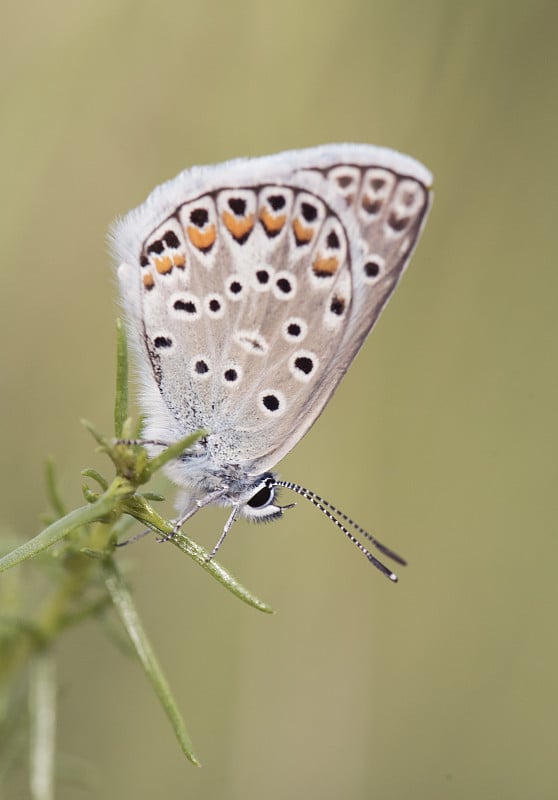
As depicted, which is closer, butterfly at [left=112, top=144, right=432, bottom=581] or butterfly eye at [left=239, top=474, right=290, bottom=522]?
butterfly at [left=112, top=144, right=432, bottom=581]

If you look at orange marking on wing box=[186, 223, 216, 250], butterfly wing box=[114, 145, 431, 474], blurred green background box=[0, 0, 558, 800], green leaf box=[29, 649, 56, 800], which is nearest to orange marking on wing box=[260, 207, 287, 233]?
butterfly wing box=[114, 145, 431, 474]

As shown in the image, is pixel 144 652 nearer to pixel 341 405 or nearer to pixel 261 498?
pixel 261 498

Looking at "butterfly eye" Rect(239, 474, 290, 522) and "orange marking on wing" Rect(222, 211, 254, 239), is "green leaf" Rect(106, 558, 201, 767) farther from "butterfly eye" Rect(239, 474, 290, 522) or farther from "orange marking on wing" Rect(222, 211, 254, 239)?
"orange marking on wing" Rect(222, 211, 254, 239)

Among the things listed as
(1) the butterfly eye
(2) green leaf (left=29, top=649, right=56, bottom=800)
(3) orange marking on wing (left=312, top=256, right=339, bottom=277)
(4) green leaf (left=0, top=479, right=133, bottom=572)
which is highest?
(3) orange marking on wing (left=312, top=256, right=339, bottom=277)

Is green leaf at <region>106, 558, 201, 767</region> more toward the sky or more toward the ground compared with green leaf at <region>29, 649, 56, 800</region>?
more toward the sky

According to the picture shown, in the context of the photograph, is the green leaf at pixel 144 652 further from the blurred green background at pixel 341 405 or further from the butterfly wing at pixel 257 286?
the blurred green background at pixel 341 405

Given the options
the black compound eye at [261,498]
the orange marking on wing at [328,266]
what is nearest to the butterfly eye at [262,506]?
the black compound eye at [261,498]

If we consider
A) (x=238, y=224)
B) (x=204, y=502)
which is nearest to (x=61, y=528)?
(x=204, y=502)

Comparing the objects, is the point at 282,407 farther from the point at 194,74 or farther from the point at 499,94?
the point at 499,94
